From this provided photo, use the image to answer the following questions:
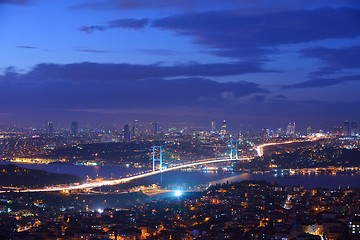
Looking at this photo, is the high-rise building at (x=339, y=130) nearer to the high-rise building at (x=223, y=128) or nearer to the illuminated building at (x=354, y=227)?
the high-rise building at (x=223, y=128)

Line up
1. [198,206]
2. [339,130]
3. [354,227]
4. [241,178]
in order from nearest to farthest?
[354,227], [198,206], [241,178], [339,130]

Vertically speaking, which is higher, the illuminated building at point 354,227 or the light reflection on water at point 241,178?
the illuminated building at point 354,227

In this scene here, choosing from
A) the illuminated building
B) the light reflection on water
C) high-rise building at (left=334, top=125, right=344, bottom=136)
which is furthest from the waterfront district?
high-rise building at (left=334, top=125, right=344, bottom=136)

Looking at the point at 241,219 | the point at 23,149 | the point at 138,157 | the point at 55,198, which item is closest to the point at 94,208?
the point at 55,198

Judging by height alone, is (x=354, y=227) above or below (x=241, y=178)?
above

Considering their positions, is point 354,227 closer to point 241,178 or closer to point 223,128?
point 241,178

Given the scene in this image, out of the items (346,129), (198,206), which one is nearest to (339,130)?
(346,129)

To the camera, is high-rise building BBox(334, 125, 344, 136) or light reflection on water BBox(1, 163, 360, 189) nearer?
light reflection on water BBox(1, 163, 360, 189)

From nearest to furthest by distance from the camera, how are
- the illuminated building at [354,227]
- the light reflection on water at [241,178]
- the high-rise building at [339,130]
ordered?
1. the illuminated building at [354,227]
2. the light reflection on water at [241,178]
3. the high-rise building at [339,130]

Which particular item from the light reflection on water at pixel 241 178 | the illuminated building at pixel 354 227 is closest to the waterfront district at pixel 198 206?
the illuminated building at pixel 354 227

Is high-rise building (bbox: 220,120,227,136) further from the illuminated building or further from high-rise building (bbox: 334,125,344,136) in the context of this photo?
the illuminated building

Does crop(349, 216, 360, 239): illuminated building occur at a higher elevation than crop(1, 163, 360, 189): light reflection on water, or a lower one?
higher
